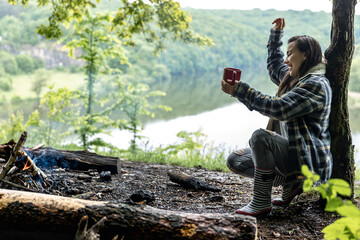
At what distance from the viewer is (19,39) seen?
159 ft

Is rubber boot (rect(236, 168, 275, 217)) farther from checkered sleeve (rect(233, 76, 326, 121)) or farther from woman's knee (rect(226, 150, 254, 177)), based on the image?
checkered sleeve (rect(233, 76, 326, 121))

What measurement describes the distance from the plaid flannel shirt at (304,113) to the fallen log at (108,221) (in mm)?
789

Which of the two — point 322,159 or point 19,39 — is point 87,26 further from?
point 19,39

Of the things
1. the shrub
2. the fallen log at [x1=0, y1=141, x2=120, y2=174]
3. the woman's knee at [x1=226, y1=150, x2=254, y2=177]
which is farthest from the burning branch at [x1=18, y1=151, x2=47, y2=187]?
the shrub

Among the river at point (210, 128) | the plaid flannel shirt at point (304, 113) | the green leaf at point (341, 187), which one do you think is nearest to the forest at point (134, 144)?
the green leaf at point (341, 187)

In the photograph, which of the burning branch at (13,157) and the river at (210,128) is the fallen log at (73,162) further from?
the river at (210,128)

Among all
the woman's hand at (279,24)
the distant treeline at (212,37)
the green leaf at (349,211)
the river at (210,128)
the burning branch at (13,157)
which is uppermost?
the distant treeline at (212,37)

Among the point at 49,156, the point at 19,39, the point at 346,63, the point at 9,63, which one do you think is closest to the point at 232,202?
the point at 346,63

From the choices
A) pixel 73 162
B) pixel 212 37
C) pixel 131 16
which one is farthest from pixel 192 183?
pixel 212 37

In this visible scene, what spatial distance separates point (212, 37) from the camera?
147 ft

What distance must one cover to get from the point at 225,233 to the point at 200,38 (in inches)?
205

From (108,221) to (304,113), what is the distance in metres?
1.55

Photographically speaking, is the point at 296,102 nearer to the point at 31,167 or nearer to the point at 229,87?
the point at 229,87

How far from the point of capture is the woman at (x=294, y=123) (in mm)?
2490
